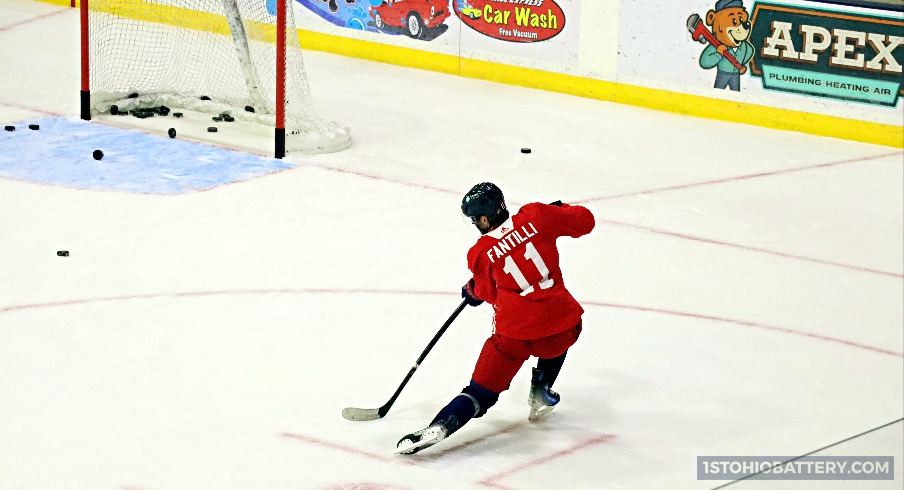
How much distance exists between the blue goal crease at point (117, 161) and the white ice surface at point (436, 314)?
0.69 feet

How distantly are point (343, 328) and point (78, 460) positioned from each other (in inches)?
57.0

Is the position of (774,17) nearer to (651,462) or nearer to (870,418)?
(870,418)

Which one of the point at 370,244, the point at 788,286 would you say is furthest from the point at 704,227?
the point at 370,244

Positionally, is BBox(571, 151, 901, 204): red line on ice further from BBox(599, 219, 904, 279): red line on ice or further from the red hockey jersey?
the red hockey jersey

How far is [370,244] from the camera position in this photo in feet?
22.1

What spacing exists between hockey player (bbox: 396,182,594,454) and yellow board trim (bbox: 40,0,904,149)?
4740 millimetres

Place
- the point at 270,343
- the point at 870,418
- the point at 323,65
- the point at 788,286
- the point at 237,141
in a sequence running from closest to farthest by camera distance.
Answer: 1. the point at 870,418
2. the point at 270,343
3. the point at 788,286
4. the point at 237,141
5. the point at 323,65

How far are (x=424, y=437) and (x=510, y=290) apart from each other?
1.73 ft

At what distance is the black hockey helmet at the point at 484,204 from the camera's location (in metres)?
4.43

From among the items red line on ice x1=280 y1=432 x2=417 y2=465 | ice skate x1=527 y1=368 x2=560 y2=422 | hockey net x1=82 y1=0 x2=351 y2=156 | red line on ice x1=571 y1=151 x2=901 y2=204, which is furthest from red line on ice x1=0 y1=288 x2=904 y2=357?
hockey net x1=82 y1=0 x2=351 y2=156

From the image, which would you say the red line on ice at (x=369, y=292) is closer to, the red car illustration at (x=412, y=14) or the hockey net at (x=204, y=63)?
the hockey net at (x=204, y=63)

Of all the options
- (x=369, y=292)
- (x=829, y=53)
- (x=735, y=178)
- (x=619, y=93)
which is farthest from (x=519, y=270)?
(x=619, y=93)

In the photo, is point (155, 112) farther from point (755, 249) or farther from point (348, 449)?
point (348, 449)

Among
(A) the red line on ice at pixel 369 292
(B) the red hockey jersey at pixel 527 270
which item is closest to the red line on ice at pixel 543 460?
(B) the red hockey jersey at pixel 527 270
